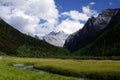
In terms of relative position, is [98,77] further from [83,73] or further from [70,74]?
[70,74]

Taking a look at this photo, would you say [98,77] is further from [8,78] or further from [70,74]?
[8,78]

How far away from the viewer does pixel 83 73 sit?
7112cm

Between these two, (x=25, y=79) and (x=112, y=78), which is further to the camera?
(x=112, y=78)

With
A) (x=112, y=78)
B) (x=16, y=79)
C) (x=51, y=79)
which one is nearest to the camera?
(x=16, y=79)

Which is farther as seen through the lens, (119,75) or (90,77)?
(90,77)

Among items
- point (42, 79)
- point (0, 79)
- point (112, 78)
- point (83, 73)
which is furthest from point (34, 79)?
point (83, 73)

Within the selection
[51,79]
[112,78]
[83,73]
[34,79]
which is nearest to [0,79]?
[34,79]

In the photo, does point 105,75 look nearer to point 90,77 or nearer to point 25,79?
point 90,77

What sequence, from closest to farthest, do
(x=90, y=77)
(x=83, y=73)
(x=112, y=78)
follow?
1. (x=112, y=78)
2. (x=90, y=77)
3. (x=83, y=73)

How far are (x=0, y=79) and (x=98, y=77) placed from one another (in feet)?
102

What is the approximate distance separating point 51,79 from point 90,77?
17744mm

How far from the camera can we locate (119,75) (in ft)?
201

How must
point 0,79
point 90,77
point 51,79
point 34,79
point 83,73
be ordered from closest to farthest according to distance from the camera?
point 0,79, point 34,79, point 51,79, point 90,77, point 83,73

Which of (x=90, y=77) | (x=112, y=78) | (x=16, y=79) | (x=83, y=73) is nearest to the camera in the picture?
(x=16, y=79)
